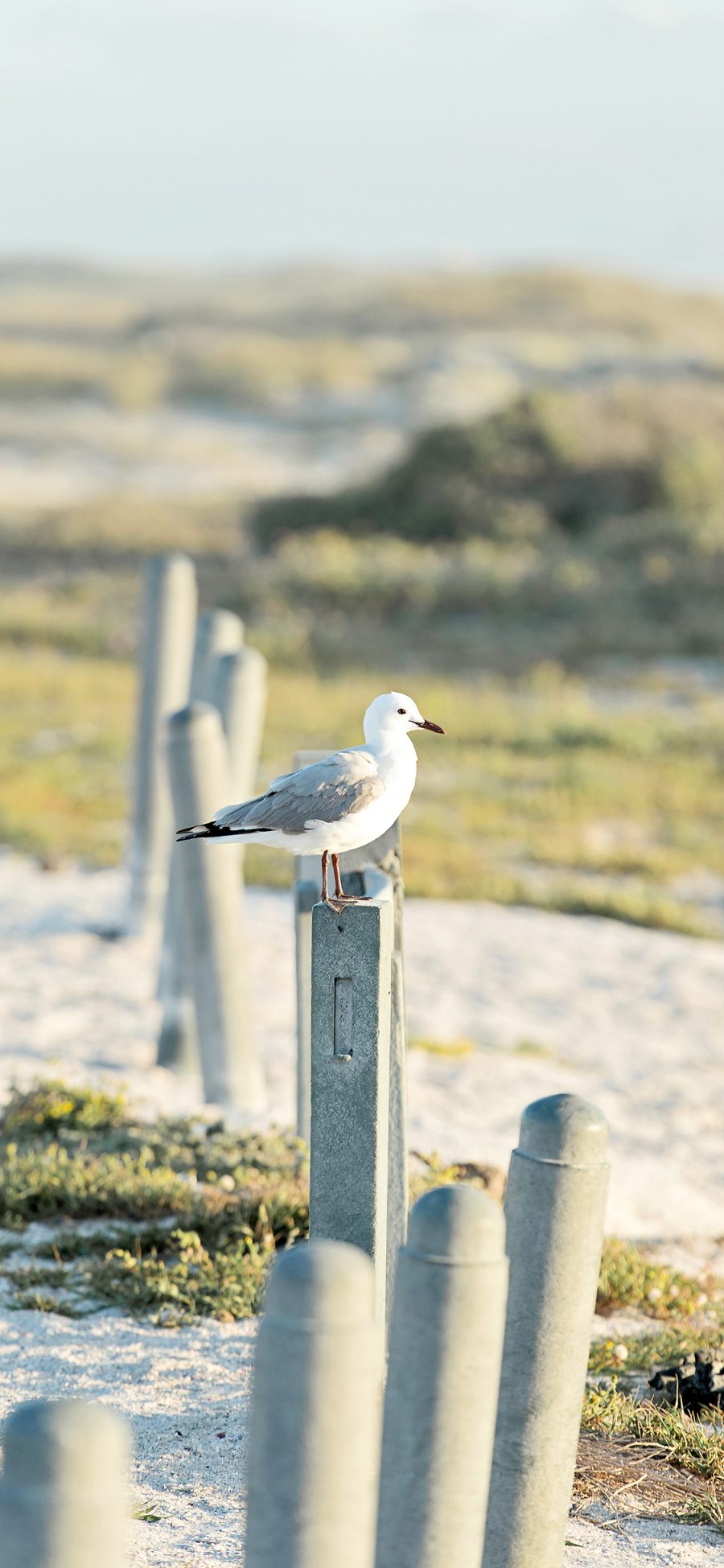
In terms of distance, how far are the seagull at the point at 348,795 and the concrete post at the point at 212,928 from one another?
6.87 feet

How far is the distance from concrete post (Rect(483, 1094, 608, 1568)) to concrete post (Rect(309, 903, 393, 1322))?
44cm

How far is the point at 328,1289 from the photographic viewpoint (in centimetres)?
175

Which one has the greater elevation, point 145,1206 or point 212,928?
point 212,928

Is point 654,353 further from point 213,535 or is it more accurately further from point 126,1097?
point 126,1097

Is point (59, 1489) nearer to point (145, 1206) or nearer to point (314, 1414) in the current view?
point (314, 1414)

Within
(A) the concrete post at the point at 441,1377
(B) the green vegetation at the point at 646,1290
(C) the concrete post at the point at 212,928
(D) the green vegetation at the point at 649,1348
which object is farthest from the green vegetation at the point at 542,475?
(A) the concrete post at the point at 441,1377

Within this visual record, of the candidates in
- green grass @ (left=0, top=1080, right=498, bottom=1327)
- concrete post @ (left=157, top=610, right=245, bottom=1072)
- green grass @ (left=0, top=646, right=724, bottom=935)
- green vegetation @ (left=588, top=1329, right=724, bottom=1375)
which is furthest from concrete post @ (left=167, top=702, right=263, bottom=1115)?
green grass @ (left=0, top=646, right=724, bottom=935)

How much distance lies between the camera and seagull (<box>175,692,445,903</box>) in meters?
2.86

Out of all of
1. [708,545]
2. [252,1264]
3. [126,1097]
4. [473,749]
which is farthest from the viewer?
[708,545]

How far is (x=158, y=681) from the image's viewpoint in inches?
272

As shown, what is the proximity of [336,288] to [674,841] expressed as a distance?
414ft

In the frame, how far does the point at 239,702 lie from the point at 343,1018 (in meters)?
3.10

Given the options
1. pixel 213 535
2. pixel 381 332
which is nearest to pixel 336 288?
pixel 381 332

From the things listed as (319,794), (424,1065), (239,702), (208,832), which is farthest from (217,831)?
(424,1065)
